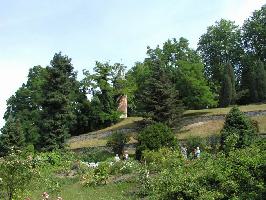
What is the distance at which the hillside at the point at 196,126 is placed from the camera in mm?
44062

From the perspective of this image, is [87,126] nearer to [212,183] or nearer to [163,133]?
[163,133]

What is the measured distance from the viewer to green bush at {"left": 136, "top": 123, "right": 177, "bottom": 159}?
28859 millimetres

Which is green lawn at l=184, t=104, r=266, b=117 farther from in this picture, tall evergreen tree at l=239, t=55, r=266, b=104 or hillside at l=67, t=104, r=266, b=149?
tall evergreen tree at l=239, t=55, r=266, b=104

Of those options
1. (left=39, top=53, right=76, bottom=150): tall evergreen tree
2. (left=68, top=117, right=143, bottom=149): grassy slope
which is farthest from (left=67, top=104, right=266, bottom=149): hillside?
(left=39, top=53, right=76, bottom=150): tall evergreen tree

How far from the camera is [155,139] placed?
95.1 ft

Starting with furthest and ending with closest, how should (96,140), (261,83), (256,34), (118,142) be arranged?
(256,34) < (261,83) < (96,140) < (118,142)

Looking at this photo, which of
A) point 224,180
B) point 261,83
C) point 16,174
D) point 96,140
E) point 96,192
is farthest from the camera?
point 261,83

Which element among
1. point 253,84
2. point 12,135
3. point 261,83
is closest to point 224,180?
point 12,135

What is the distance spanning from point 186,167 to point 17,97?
5251 centimetres

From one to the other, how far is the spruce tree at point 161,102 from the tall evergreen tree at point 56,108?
690 centimetres

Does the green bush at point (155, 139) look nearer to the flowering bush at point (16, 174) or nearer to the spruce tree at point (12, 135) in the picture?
the flowering bush at point (16, 174)

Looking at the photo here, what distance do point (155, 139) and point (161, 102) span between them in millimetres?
15998

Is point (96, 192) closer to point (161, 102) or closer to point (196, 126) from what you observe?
point (161, 102)

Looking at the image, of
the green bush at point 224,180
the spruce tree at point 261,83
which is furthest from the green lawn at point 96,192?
the spruce tree at point 261,83
